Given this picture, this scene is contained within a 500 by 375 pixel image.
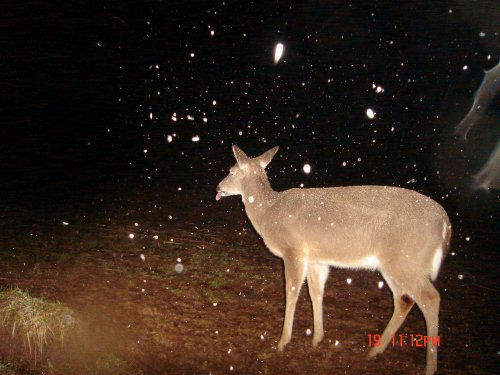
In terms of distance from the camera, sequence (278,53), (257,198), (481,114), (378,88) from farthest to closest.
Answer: (278,53) < (378,88) < (481,114) < (257,198)

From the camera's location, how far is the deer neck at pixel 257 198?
21.1 ft

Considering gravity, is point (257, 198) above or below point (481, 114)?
below

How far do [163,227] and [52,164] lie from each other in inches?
313

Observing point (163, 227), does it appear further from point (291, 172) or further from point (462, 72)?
point (462, 72)

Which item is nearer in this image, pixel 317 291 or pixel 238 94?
pixel 317 291

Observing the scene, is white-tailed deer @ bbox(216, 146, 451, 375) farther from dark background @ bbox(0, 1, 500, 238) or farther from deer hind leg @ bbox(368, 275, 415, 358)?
dark background @ bbox(0, 1, 500, 238)

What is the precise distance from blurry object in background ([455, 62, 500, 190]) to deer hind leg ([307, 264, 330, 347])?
9.57 metres

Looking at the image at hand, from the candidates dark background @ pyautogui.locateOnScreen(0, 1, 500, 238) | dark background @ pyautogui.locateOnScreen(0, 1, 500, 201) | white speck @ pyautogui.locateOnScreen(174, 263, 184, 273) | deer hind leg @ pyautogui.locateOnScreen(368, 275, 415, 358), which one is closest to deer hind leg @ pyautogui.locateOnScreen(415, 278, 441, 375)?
deer hind leg @ pyautogui.locateOnScreen(368, 275, 415, 358)

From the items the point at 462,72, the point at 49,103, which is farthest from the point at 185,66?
the point at 462,72

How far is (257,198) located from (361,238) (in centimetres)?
162

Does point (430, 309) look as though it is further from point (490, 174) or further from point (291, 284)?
point (490, 174)

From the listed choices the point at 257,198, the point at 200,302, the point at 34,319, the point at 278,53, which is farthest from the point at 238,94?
the point at 34,319

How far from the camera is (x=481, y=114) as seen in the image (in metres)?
23.5
